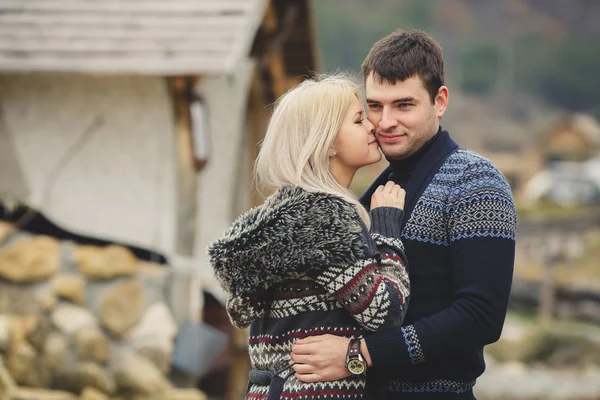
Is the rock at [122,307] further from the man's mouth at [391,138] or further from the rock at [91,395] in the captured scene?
the man's mouth at [391,138]

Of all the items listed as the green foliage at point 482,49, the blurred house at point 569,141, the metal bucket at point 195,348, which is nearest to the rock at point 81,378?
the metal bucket at point 195,348

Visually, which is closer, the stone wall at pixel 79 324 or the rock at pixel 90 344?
the stone wall at pixel 79 324

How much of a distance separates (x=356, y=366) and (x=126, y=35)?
4.15 m

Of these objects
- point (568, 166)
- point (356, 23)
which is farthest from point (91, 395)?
point (356, 23)

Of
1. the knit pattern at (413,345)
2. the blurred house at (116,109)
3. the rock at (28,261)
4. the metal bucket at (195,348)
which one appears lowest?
the metal bucket at (195,348)

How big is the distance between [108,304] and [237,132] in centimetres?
238

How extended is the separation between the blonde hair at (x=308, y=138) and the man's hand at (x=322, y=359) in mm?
336

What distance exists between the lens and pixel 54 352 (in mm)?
5727

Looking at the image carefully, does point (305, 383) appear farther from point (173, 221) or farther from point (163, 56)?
point (173, 221)

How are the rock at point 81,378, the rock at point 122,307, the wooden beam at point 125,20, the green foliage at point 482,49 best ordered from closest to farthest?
1. the rock at point 81,378
2. the wooden beam at point 125,20
3. the rock at point 122,307
4. the green foliage at point 482,49

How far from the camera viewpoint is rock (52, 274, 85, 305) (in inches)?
231

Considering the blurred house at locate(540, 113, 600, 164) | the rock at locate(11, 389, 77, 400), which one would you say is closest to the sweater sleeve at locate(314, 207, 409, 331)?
the rock at locate(11, 389, 77, 400)

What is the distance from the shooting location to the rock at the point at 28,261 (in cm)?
574

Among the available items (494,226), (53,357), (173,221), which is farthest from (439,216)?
(173,221)
